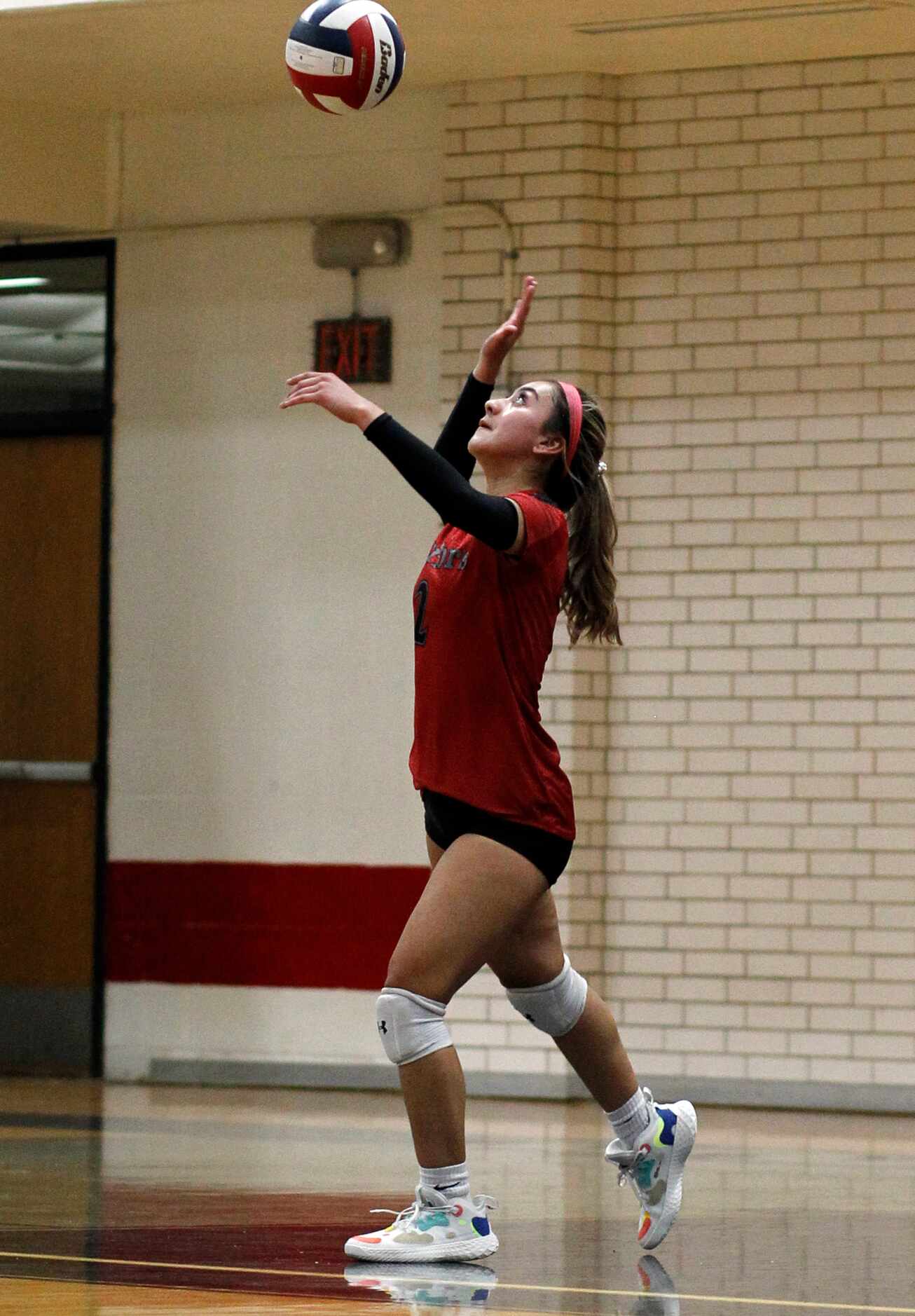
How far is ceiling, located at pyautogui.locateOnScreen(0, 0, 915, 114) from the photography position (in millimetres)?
7746

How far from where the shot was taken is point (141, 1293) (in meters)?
3.86

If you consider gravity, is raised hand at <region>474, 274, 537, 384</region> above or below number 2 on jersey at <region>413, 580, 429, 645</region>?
above

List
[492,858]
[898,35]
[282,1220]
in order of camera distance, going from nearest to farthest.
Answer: [492,858], [282,1220], [898,35]

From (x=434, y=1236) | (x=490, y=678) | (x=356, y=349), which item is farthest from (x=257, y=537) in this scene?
(x=434, y=1236)

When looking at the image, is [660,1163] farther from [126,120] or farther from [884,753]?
[126,120]

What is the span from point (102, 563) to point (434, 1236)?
5.49 meters

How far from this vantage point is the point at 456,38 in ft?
26.5

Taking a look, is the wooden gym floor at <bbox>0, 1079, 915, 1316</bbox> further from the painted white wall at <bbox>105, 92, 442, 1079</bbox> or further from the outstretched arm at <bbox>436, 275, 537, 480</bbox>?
the outstretched arm at <bbox>436, 275, 537, 480</bbox>

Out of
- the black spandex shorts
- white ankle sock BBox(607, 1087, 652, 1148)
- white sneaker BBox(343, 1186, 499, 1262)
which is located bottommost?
white sneaker BBox(343, 1186, 499, 1262)

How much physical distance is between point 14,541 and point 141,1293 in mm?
6033

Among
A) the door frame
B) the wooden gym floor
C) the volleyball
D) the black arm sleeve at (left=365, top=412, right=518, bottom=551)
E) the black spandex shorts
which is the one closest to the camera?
the wooden gym floor

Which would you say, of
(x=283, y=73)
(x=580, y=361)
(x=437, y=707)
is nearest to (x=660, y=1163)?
(x=437, y=707)

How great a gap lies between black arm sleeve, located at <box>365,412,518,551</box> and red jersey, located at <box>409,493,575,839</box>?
13 cm

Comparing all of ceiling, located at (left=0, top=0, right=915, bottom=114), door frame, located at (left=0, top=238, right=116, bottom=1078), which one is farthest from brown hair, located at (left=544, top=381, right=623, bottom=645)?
door frame, located at (left=0, top=238, right=116, bottom=1078)
